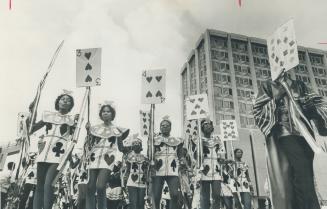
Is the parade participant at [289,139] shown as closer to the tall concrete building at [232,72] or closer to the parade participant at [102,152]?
the parade participant at [102,152]

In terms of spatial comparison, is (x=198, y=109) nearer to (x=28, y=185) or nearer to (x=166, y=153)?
(x=166, y=153)

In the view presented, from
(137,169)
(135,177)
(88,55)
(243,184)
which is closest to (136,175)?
(135,177)

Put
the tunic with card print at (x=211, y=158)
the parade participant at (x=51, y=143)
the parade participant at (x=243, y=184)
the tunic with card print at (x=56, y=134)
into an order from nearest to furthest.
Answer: the parade participant at (x=51, y=143), the tunic with card print at (x=56, y=134), the tunic with card print at (x=211, y=158), the parade participant at (x=243, y=184)

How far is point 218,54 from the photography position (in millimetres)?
58562

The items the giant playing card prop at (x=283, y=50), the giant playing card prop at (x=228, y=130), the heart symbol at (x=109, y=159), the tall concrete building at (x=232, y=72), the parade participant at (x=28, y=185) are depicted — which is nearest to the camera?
the giant playing card prop at (x=283, y=50)

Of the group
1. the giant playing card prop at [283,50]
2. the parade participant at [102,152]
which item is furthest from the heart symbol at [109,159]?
the giant playing card prop at [283,50]

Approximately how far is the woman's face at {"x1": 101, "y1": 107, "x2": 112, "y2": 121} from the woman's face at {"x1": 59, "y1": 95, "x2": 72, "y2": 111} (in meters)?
0.57

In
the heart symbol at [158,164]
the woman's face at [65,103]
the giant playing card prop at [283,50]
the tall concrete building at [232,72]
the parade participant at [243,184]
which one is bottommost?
the parade participant at [243,184]

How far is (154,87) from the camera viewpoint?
8.68 metres

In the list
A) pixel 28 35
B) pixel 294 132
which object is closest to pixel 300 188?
pixel 294 132

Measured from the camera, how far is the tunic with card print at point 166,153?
7207 millimetres

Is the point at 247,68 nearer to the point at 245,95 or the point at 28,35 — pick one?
the point at 245,95

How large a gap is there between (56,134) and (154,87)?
9.41 ft

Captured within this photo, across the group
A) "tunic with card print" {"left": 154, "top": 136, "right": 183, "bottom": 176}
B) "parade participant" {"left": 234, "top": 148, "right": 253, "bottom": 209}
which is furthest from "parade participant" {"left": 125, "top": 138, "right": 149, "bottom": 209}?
"parade participant" {"left": 234, "top": 148, "right": 253, "bottom": 209}
